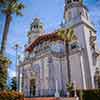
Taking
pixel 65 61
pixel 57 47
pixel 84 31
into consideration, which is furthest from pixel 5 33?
pixel 57 47

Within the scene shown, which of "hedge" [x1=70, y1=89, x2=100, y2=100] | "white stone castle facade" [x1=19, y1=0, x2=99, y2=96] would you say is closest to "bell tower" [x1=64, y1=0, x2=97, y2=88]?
"white stone castle facade" [x1=19, y1=0, x2=99, y2=96]

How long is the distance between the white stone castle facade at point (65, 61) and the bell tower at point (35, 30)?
631 centimetres

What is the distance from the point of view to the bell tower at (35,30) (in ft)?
210

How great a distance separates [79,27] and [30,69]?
1738cm

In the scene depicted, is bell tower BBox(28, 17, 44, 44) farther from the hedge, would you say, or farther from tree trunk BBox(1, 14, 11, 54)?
tree trunk BBox(1, 14, 11, 54)

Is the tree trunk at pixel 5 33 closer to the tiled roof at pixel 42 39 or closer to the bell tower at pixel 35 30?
the tiled roof at pixel 42 39

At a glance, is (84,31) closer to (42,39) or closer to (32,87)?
(42,39)

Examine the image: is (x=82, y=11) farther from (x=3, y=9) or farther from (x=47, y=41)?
(x=3, y=9)

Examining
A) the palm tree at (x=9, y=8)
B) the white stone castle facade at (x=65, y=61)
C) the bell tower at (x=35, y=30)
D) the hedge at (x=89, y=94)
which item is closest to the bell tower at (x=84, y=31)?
the white stone castle facade at (x=65, y=61)

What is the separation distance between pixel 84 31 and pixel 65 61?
8.13 m

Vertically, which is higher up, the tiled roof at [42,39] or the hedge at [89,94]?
the tiled roof at [42,39]

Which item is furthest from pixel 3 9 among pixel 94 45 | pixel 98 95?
pixel 94 45

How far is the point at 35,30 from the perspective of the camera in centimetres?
6431

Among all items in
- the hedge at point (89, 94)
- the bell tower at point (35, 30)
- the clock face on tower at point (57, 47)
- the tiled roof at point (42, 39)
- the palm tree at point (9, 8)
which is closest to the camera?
the palm tree at point (9, 8)
